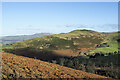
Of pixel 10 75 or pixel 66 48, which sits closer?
pixel 10 75

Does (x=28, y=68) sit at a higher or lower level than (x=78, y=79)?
higher

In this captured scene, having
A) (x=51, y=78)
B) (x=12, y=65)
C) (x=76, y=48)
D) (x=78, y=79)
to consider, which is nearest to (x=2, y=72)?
(x=12, y=65)

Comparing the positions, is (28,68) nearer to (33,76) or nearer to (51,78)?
(33,76)

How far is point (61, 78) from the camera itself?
18516 mm

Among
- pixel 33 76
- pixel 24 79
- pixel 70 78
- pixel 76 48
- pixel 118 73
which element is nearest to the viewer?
pixel 24 79

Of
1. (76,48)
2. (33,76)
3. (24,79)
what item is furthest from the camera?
(76,48)

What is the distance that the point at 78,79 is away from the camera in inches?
774

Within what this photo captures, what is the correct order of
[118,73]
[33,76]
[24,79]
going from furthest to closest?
[118,73], [33,76], [24,79]

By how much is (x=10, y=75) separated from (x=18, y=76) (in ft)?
3.29

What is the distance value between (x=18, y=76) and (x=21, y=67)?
9.72ft

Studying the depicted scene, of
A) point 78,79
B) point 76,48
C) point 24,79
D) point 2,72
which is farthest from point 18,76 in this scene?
point 76,48

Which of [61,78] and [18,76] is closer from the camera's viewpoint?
[18,76]

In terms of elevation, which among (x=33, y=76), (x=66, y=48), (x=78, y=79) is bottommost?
(x=66, y=48)

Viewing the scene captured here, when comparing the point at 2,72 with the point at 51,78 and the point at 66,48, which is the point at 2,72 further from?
the point at 66,48
